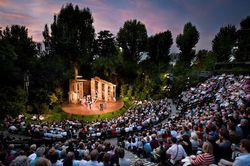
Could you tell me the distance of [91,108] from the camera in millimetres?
43938

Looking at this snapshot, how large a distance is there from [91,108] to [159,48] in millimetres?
23044

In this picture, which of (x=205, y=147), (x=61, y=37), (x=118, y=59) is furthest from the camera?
(x=118, y=59)

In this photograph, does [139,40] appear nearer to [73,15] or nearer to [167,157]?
[73,15]

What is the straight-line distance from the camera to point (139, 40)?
6000cm

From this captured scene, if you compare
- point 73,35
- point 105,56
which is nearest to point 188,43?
point 105,56

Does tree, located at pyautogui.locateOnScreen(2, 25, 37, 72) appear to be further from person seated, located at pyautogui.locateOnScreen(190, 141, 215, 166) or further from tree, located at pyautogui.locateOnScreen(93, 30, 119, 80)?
person seated, located at pyautogui.locateOnScreen(190, 141, 215, 166)

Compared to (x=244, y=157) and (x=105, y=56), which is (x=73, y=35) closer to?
(x=105, y=56)

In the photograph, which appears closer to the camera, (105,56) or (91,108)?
(91,108)

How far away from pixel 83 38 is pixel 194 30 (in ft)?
81.8

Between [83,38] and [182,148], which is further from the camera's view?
[83,38]

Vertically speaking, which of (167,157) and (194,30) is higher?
(194,30)

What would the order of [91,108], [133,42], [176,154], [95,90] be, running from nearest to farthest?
[176,154], [91,108], [95,90], [133,42]

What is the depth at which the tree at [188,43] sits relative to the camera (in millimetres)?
57031

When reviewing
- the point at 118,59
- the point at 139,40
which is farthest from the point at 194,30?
the point at 118,59
